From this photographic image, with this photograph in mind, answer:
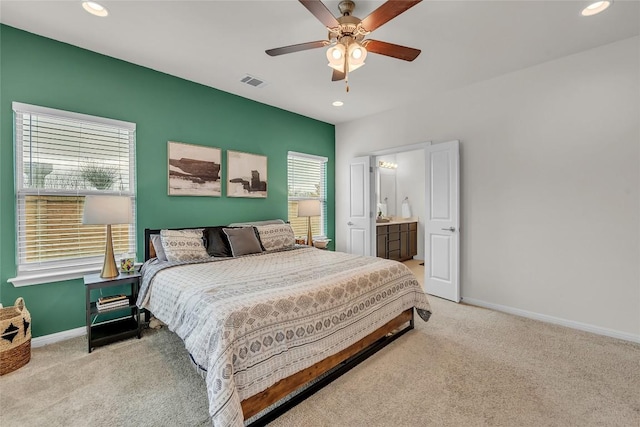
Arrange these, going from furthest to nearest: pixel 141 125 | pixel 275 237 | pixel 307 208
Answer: pixel 307 208 < pixel 275 237 < pixel 141 125

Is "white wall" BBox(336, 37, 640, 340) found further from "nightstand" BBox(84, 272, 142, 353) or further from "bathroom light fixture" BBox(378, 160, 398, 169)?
"nightstand" BBox(84, 272, 142, 353)

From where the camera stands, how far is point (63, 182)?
2.72m

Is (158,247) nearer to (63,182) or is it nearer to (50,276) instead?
(50,276)

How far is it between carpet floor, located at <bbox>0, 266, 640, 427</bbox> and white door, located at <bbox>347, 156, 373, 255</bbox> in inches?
91.2

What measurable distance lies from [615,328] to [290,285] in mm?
3194

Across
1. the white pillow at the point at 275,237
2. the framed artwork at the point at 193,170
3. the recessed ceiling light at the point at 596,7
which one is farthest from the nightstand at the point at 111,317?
the recessed ceiling light at the point at 596,7

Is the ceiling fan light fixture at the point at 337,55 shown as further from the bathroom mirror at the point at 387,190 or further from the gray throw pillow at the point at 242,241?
the bathroom mirror at the point at 387,190

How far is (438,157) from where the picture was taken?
3916 millimetres

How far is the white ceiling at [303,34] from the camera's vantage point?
2.22 m

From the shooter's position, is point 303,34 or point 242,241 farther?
point 242,241

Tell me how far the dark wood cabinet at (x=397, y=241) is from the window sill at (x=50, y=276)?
426 cm

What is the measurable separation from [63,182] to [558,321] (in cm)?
521

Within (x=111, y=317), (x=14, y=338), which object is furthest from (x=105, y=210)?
(x=111, y=317)

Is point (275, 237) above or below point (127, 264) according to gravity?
above
